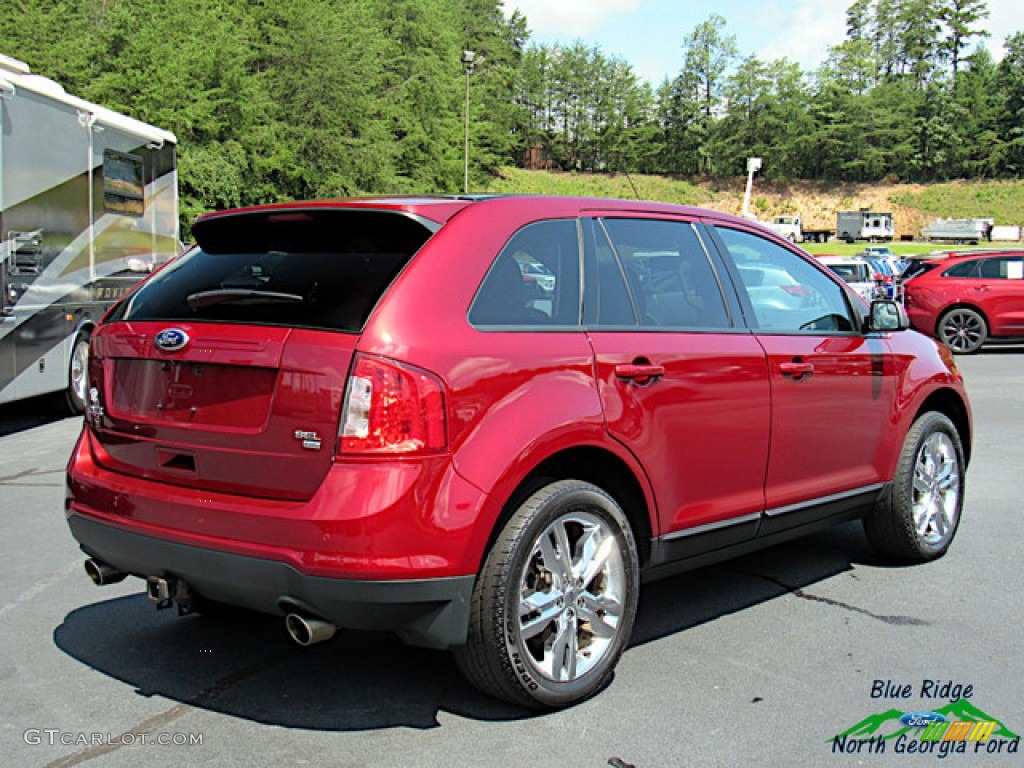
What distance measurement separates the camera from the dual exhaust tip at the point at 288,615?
10.2ft

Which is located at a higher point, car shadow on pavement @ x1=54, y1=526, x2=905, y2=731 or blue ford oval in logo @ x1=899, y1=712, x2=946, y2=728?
car shadow on pavement @ x1=54, y1=526, x2=905, y2=731

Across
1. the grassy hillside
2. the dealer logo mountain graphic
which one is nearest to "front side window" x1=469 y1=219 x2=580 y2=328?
the dealer logo mountain graphic

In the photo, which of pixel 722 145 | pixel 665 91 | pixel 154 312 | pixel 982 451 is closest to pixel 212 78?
pixel 982 451

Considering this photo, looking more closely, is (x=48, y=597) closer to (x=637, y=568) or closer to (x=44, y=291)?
(x=637, y=568)

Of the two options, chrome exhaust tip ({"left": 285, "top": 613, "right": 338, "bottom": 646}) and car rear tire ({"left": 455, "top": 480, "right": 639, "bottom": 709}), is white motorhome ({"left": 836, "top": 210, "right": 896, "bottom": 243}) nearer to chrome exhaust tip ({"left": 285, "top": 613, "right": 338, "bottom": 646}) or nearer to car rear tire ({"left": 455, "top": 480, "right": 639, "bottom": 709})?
car rear tire ({"left": 455, "top": 480, "right": 639, "bottom": 709})

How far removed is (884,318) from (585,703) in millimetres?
2659

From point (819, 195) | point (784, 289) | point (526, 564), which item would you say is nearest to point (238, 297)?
point (526, 564)

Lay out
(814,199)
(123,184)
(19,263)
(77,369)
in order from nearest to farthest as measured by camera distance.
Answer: (19,263)
(77,369)
(123,184)
(814,199)

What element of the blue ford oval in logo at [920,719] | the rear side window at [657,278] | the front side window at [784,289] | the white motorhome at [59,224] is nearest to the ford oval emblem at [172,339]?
the rear side window at [657,278]

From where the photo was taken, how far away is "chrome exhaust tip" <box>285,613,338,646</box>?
3.09 m

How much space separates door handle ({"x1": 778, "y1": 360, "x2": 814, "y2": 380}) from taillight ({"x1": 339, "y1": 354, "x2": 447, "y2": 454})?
1970 mm

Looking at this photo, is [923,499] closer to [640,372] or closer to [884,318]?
[884,318]

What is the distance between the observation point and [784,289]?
481 centimetres

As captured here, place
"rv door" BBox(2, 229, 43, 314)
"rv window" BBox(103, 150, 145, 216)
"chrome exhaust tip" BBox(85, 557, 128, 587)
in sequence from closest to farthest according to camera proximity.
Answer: "chrome exhaust tip" BBox(85, 557, 128, 587), "rv door" BBox(2, 229, 43, 314), "rv window" BBox(103, 150, 145, 216)
